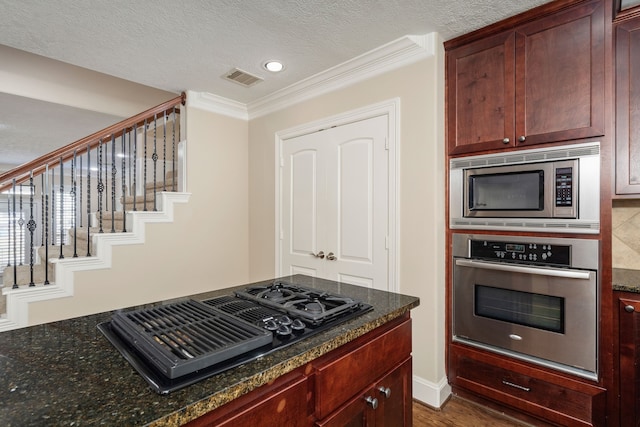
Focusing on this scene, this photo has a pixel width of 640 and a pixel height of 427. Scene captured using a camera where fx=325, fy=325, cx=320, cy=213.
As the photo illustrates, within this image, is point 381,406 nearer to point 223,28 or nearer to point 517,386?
point 517,386

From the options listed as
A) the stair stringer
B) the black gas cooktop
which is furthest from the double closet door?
the black gas cooktop

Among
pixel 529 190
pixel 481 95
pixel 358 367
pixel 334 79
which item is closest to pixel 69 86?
pixel 334 79

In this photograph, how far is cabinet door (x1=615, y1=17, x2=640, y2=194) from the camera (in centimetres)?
175

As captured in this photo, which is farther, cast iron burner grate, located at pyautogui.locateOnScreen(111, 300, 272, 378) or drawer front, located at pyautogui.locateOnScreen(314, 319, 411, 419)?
drawer front, located at pyautogui.locateOnScreen(314, 319, 411, 419)

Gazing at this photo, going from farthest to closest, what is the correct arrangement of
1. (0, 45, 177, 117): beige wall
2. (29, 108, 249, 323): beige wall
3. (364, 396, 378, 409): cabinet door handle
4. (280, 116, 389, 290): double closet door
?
(0, 45, 177, 117): beige wall → (29, 108, 249, 323): beige wall → (280, 116, 389, 290): double closet door → (364, 396, 378, 409): cabinet door handle

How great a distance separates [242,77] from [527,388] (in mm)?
3113

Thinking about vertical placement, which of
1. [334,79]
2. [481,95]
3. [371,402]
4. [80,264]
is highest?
[334,79]

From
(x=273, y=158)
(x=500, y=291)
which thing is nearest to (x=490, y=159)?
(x=500, y=291)

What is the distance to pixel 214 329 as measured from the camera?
97 centimetres

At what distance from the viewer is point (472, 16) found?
2.01 m

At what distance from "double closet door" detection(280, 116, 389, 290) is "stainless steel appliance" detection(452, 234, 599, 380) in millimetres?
605

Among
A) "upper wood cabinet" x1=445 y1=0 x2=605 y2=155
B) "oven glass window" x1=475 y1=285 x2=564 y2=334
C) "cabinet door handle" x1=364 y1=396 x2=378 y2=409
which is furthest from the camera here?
"oven glass window" x1=475 y1=285 x2=564 y2=334

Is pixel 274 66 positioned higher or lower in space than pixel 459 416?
higher

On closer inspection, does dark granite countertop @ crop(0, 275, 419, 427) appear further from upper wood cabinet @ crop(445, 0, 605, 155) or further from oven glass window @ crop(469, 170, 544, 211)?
upper wood cabinet @ crop(445, 0, 605, 155)
